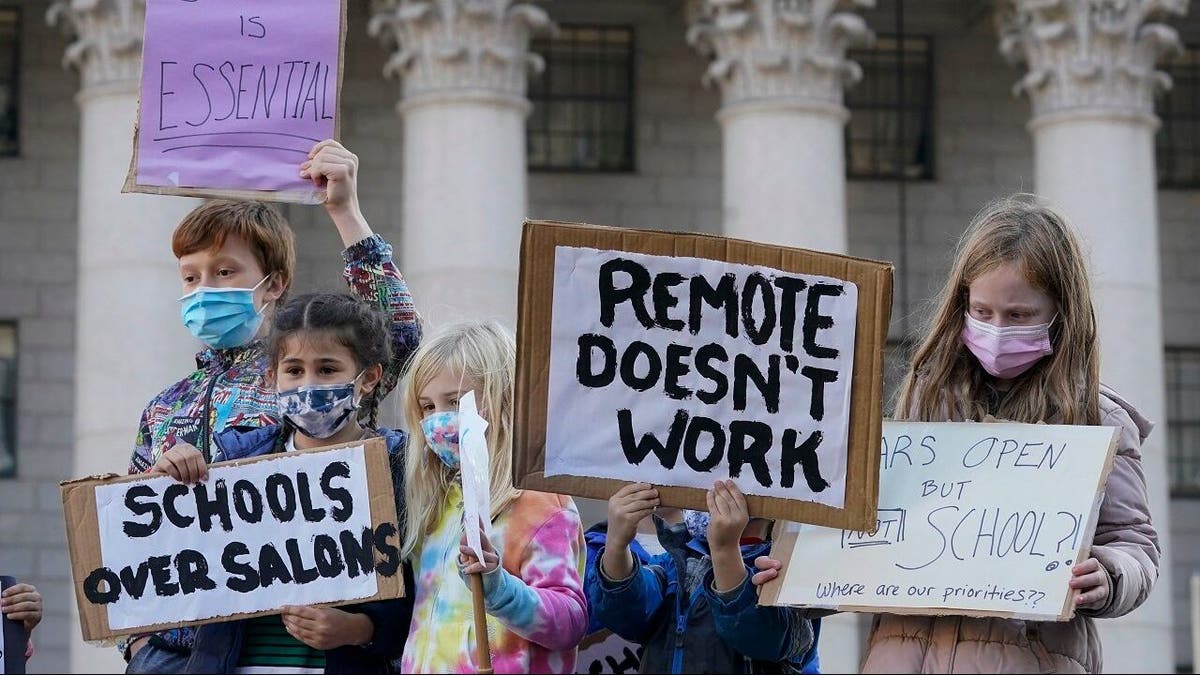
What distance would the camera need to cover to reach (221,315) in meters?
7.38

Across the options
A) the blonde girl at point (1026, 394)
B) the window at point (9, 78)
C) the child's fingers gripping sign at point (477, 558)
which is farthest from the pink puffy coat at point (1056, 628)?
the window at point (9, 78)

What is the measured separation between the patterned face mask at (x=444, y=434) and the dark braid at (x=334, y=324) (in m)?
0.32

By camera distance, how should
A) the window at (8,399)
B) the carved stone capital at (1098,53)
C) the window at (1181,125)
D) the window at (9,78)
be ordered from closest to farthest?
1. the carved stone capital at (1098,53)
2. the window at (8,399)
3. the window at (9,78)
4. the window at (1181,125)

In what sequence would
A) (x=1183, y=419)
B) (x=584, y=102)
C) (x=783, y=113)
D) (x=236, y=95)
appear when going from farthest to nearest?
(x=1183, y=419) → (x=584, y=102) → (x=783, y=113) → (x=236, y=95)

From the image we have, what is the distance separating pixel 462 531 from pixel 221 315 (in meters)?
1.17

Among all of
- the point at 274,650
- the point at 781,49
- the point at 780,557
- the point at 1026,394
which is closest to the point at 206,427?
the point at 274,650

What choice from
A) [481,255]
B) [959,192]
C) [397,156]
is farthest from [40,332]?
[959,192]

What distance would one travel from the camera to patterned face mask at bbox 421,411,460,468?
22.2 ft

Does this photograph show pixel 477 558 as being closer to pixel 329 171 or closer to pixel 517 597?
pixel 517 597

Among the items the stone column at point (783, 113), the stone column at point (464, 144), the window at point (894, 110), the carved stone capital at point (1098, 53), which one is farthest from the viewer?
the window at point (894, 110)

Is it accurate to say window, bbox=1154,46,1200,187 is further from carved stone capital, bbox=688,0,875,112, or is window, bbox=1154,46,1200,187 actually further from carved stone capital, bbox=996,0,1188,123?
carved stone capital, bbox=688,0,875,112

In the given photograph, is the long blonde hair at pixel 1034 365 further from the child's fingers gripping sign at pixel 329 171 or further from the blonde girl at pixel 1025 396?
the child's fingers gripping sign at pixel 329 171

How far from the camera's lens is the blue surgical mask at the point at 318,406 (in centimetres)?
689

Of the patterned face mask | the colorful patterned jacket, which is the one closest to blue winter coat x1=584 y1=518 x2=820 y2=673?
the patterned face mask
